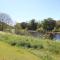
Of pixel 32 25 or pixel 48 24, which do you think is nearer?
pixel 48 24

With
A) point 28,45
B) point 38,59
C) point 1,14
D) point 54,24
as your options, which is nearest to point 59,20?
point 54,24

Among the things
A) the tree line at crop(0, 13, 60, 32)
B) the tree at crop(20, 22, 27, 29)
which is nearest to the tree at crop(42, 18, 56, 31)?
the tree line at crop(0, 13, 60, 32)

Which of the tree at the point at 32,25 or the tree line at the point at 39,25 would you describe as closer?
the tree line at the point at 39,25

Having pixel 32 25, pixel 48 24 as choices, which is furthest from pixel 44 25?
pixel 32 25

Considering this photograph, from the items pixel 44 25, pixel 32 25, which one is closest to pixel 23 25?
pixel 32 25

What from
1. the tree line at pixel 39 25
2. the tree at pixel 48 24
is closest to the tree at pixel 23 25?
the tree line at pixel 39 25

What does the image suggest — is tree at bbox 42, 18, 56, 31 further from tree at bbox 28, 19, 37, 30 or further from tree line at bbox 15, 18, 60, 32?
tree at bbox 28, 19, 37, 30

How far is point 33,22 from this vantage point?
5122 cm

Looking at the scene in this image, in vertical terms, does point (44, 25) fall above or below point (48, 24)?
below

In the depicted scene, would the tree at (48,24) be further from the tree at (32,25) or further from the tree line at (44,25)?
the tree at (32,25)

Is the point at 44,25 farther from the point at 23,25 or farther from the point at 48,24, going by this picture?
the point at 23,25

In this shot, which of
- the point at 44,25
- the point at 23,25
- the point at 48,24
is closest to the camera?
the point at 44,25

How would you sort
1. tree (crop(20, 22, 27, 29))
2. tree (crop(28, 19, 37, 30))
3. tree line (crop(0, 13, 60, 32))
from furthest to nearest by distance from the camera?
tree (crop(20, 22, 27, 29))
tree (crop(28, 19, 37, 30))
tree line (crop(0, 13, 60, 32))

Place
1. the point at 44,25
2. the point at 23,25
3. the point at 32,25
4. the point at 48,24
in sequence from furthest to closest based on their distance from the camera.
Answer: the point at 23,25
the point at 32,25
the point at 48,24
the point at 44,25
